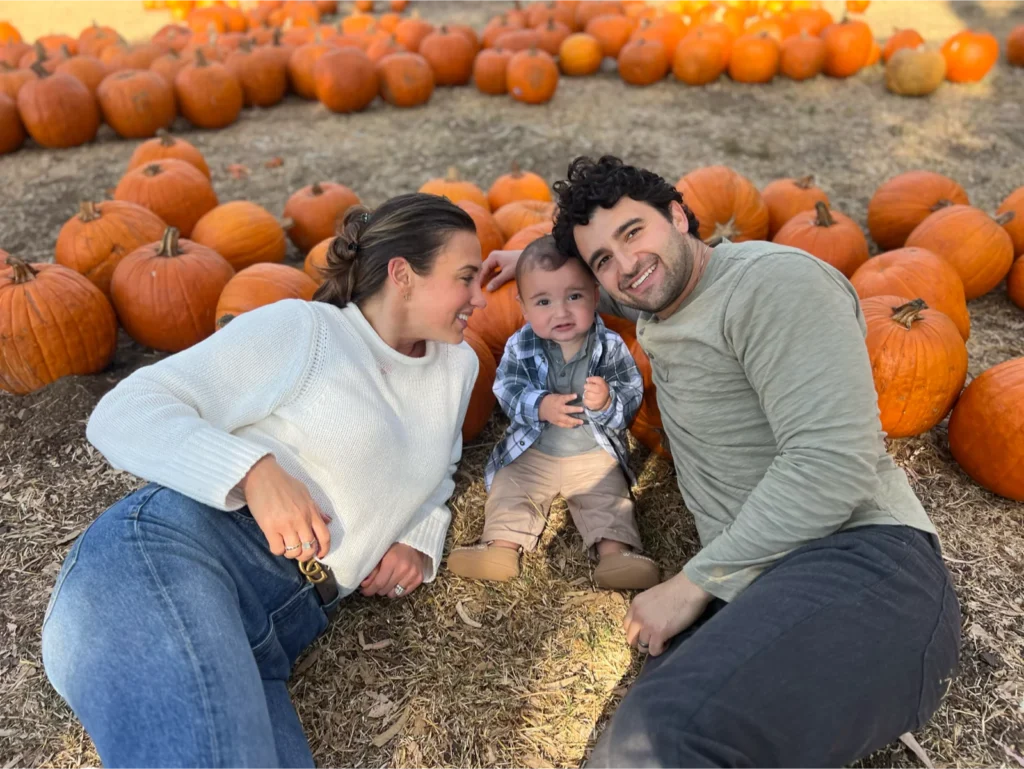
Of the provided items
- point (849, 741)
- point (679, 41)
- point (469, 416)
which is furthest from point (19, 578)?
point (679, 41)

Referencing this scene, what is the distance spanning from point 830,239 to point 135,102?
20.9 ft

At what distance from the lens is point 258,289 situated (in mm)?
3457

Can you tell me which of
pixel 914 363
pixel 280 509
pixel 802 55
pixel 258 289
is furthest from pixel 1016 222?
pixel 280 509

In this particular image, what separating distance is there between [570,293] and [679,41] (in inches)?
248

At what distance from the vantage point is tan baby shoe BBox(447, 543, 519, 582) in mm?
2719

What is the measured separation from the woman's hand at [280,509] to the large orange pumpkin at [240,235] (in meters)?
2.69

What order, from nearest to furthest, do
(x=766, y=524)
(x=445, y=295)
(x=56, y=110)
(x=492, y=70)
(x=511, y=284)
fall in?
(x=766, y=524) → (x=445, y=295) → (x=511, y=284) → (x=56, y=110) → (x=492, y=70)

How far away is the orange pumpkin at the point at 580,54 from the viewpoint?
26.0ft

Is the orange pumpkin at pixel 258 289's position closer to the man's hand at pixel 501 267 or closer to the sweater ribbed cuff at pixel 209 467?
the man's hand at pixel 501 267

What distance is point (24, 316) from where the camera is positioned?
3398 millimetres

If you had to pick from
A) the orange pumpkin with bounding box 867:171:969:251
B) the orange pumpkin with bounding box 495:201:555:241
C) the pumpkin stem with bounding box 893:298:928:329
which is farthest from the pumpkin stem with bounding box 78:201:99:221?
the orange pumpkin with bounding box 867:171:969:251

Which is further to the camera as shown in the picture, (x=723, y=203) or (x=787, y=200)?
(x=787, y=200)

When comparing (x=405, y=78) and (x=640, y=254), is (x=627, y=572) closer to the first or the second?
(x=640, y=254)

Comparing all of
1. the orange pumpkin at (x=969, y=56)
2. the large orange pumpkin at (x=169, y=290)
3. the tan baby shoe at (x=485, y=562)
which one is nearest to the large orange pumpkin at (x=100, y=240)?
the large orange pumpkin at (x=169, y=290)
